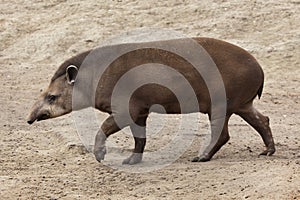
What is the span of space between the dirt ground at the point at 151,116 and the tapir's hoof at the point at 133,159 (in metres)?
0.35

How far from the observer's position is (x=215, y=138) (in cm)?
968

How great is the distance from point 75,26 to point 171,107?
27.5ft

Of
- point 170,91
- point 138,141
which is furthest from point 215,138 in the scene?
point 138,141

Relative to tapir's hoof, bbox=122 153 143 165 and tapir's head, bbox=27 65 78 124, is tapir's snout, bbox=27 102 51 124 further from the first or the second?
tapir's hoof, bbox=122 153 143 165

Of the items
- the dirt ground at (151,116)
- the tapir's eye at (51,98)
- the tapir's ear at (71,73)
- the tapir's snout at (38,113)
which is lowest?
the dirt ground at (151,116)

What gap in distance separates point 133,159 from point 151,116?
265 centimetres

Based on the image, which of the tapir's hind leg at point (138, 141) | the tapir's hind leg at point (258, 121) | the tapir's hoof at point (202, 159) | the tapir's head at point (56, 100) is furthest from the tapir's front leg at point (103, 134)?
the tapir's hind leg at point (258, 121)

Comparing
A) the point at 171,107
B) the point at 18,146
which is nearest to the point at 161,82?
the point at 171,107

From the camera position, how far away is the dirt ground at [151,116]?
8617mm

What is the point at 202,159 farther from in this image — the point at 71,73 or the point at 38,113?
the point at 38,113

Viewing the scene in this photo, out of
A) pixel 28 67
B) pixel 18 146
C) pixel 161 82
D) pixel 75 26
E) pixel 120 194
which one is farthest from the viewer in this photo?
pixel 75 26

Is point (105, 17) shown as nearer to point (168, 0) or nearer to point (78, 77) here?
point (168, 0)

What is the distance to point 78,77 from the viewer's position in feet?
32.2

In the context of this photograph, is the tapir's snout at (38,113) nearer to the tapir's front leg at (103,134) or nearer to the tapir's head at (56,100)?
the tapir's head at (56,100)
